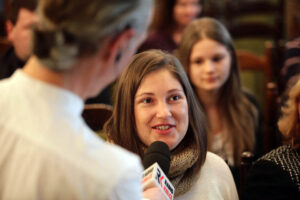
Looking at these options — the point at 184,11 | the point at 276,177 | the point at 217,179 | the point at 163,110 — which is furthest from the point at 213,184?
the point at 184,11

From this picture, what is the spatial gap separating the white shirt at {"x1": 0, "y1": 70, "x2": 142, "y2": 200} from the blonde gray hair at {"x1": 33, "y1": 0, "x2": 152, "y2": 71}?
A: 6cm

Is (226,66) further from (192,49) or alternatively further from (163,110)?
(163,110)

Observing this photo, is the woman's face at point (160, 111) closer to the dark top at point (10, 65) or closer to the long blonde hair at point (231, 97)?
the long blonde hair at point (231, 97)

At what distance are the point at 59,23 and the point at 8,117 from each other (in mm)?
187

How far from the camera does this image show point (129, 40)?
73cm

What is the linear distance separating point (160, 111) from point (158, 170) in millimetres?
351

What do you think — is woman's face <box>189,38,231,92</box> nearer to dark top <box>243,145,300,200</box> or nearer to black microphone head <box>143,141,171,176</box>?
dark top <box>243,145,300,200</box>

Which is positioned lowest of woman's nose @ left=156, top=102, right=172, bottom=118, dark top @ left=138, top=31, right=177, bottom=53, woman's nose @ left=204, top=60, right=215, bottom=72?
dark top @ left=138, top=31, right=177, bottom=53

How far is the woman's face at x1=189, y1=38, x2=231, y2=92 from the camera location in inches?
83.4

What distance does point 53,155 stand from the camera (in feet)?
2.18

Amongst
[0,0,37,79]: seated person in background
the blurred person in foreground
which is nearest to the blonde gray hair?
the blurred person in foreground

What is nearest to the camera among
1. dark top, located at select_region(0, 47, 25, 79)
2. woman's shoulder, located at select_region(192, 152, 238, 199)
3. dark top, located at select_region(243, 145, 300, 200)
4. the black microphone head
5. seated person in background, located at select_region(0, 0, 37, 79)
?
the black microphone head

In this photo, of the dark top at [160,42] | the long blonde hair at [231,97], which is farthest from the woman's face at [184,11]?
the long blonde hair at [231,97]

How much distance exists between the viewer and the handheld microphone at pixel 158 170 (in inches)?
37.7
